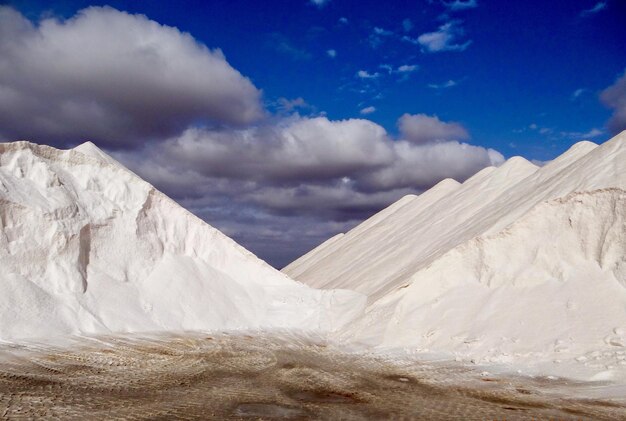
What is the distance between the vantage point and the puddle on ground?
6.49 metres

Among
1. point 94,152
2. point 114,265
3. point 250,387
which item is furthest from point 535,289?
point 94,152

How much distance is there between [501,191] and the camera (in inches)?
898

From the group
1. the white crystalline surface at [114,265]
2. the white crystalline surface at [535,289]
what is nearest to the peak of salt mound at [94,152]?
the white crystalline surface at [114,265]

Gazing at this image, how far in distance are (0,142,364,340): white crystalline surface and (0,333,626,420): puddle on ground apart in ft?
6.04

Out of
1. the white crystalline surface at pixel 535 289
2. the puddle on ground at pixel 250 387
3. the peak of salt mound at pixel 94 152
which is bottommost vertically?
the puddle on ground at pixel 250 387

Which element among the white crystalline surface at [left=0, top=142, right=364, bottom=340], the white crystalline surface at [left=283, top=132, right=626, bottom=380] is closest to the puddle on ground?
the white crystalline surface at [left=283, top=132, right=626, bottom=380]

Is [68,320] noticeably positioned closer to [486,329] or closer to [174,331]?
[174,331]

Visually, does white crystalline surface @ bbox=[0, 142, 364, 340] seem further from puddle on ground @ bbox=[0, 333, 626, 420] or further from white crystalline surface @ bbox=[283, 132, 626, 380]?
white crystalline surface @ bbox=[283, 132, 626, 380]

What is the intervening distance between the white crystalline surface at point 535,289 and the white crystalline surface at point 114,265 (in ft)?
10.3

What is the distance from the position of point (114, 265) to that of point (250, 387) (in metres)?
8.03

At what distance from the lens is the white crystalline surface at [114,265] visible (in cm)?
1214

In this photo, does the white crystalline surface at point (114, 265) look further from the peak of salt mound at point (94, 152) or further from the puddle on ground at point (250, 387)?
the puddle on ground at point (250, 387)

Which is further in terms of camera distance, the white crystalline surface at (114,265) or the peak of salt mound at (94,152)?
the peak of salt mound at (94,152)

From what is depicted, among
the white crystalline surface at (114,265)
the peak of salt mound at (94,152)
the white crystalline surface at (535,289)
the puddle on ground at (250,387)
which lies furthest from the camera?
the peak of salt mound at (94,152)
